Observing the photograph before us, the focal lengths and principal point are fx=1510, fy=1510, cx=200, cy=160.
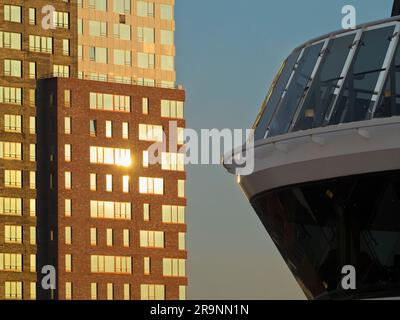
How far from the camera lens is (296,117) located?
2850 centimetres

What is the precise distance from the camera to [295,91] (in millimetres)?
29109

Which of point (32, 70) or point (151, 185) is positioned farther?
point (151, 185)

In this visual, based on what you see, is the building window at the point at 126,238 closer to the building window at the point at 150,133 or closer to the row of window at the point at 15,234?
the row of window at the point at 15,234

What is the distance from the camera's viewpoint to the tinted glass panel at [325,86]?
91.4 feet

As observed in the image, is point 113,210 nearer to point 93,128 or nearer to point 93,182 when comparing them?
point 93,182

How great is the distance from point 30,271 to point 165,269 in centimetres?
1547

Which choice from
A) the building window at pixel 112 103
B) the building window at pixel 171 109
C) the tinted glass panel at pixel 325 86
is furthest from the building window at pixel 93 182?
the tinted glass panel at pixel 325 86

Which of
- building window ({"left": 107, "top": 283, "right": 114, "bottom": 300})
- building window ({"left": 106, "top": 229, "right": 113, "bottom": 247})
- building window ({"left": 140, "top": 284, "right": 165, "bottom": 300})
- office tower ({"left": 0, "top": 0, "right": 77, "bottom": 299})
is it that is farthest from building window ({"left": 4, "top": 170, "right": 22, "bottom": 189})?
building window ({"left": 140, "top": 284, "right": 165, "bottom": 300})

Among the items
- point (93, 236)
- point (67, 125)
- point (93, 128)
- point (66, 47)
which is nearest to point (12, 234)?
point (93, 236)

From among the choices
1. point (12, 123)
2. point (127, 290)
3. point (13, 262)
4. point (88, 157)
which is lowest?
point (127, 290)

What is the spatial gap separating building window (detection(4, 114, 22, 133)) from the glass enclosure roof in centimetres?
13548

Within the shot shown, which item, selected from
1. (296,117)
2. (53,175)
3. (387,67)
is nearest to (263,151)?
(296,117)

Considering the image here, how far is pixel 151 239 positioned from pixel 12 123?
19932mm

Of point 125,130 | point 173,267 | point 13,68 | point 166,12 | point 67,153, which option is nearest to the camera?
point 67,153
